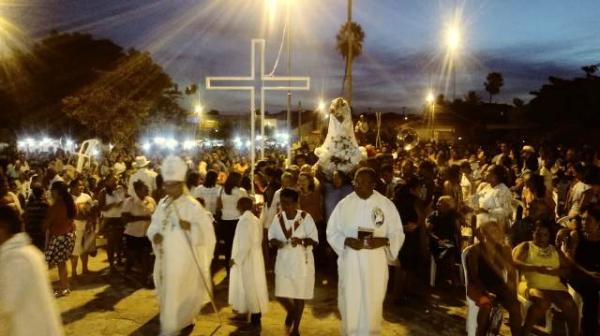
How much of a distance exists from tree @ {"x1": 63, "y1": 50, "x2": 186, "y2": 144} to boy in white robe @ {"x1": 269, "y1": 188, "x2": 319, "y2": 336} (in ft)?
78.4

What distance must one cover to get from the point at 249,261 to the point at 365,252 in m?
1.70

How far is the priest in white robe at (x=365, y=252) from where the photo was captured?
241 inches

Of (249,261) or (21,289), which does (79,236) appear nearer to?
(249,261)

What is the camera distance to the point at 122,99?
95.1 feet

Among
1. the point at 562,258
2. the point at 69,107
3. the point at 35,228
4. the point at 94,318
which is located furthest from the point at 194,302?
the point at 69,107

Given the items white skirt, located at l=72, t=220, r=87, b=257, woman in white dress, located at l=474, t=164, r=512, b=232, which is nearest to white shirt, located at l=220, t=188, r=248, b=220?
white skirt, located at l=72, t=220, r=87, b=257

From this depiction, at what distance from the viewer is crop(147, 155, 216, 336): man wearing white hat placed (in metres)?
6.55

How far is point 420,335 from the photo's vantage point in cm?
700

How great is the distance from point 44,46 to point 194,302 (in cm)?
3247

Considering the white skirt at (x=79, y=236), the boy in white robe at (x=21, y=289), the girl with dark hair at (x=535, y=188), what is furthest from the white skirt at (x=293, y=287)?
the white skirt at (x=79, y=236)

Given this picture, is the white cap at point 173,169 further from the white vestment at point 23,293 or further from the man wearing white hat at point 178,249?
the white vestment at point 23,293

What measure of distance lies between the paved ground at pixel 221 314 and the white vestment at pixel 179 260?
1.91 ft

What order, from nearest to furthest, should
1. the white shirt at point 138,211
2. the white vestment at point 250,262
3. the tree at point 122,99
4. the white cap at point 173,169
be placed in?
the white cap at point 173,169 → the white vestment at point 250,262 → the white shirt at point 138,211 → the tree at point 122,99

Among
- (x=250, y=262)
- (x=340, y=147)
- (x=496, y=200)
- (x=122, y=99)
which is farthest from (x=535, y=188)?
(x=122, y=99)
